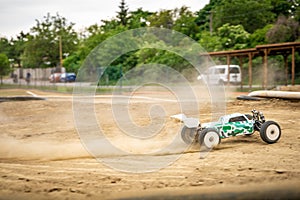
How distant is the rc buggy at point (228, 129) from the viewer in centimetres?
781

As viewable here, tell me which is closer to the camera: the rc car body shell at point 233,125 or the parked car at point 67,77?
the rc car body shell at point 233,125

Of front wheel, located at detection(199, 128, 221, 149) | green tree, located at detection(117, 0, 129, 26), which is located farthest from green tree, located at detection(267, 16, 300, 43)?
front wheel, located at detection(199, 128, 221, 149)

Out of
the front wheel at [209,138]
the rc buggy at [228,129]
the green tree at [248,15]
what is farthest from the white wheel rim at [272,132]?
the green tree at [248,15]

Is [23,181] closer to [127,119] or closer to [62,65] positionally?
[127,119]

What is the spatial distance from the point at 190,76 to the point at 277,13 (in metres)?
22.1

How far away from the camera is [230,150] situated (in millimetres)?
7648

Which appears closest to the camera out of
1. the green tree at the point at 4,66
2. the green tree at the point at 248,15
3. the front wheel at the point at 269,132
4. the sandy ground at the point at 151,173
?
the sandy ground at the point at 151,173

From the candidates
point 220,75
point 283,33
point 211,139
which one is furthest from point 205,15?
point 211,139

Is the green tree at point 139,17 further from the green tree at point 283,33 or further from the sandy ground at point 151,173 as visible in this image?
the sandy ground at point 151,173

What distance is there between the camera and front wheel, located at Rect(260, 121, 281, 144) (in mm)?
8039

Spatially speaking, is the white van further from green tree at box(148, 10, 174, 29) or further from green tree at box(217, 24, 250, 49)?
green tree at box(148, 10, 174, 29)

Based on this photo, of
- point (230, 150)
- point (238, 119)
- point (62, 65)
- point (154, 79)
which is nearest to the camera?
point (230, 150)

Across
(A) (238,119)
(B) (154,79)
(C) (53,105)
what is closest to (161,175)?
(A) (238,119)

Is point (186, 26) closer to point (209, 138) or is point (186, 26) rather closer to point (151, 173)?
point (209, 138)
